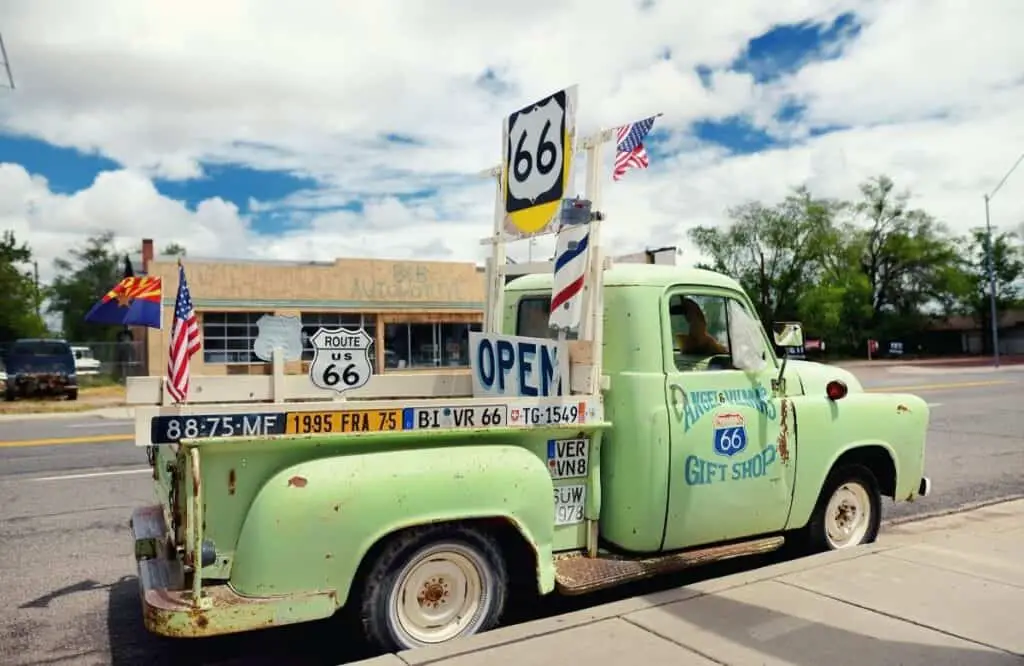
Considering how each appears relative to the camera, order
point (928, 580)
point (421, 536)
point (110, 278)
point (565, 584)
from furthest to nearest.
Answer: point (110, 278)
point (928, 580)
point (565, 584)
point (421, 536)

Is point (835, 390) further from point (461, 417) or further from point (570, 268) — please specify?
point (461, 417)

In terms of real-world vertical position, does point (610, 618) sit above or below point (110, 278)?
below

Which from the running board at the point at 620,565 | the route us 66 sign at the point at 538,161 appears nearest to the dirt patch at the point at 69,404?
the route us 66 sign at the point at 538,161

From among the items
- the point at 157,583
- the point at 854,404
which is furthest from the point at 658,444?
the point at 157,583

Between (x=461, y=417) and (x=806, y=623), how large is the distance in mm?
2050

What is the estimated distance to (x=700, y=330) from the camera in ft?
17.3

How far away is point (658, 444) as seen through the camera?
4555mm

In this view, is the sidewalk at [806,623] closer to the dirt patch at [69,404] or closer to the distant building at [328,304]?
the dirt patch at [69,404]

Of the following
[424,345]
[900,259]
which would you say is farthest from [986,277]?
[424,345]

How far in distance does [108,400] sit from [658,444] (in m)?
22.6

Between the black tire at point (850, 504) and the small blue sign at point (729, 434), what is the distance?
1030mm

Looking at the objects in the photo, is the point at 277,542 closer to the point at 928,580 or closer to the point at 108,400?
the point at 928,580

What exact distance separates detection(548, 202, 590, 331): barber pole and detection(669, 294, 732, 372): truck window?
2.52 feet

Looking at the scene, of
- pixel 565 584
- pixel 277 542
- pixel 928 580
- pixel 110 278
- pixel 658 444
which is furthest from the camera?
pixel 110 278
